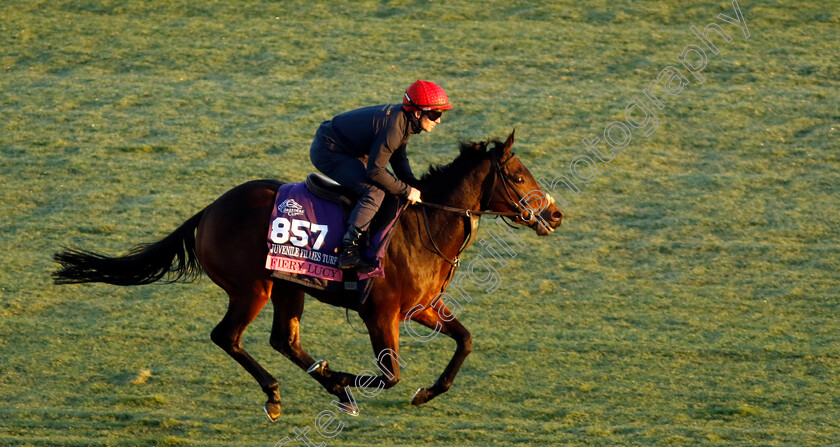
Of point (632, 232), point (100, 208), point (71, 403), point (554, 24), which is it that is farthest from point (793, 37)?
point (71, 403)

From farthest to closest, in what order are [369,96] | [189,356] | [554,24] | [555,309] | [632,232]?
[554,24] → [369,96] → [632,232] → [555,309] → [189,356]

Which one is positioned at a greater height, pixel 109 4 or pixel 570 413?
pixel 109 4

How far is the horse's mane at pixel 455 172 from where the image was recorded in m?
6.53

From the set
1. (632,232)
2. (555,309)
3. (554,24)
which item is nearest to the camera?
(555,309)

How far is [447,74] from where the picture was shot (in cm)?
1572

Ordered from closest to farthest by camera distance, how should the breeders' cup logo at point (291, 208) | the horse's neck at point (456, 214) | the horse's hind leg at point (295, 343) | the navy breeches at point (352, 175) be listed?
the navy breeches at point (352, 175) < the breeders' cup logo at point (291, 208) < the horse's neck at point (456, 214) < the horse's hind leg at point (295, 343)

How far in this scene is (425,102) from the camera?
613 centimetres

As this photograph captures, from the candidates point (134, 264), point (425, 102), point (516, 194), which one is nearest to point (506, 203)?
point (516, 194)

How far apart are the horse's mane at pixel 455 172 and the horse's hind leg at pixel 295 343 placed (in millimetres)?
1207

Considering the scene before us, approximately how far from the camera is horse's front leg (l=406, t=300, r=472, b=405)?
6633 millimetres

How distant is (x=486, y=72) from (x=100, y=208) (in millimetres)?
6750

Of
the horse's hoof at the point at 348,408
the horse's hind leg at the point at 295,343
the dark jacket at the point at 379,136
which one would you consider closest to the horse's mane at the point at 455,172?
the dark jacket at the point at 379,136

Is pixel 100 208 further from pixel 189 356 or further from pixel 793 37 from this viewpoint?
pixel 793 37

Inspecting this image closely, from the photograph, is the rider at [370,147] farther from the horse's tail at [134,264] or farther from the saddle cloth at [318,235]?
the horse's tail at [134,264]
